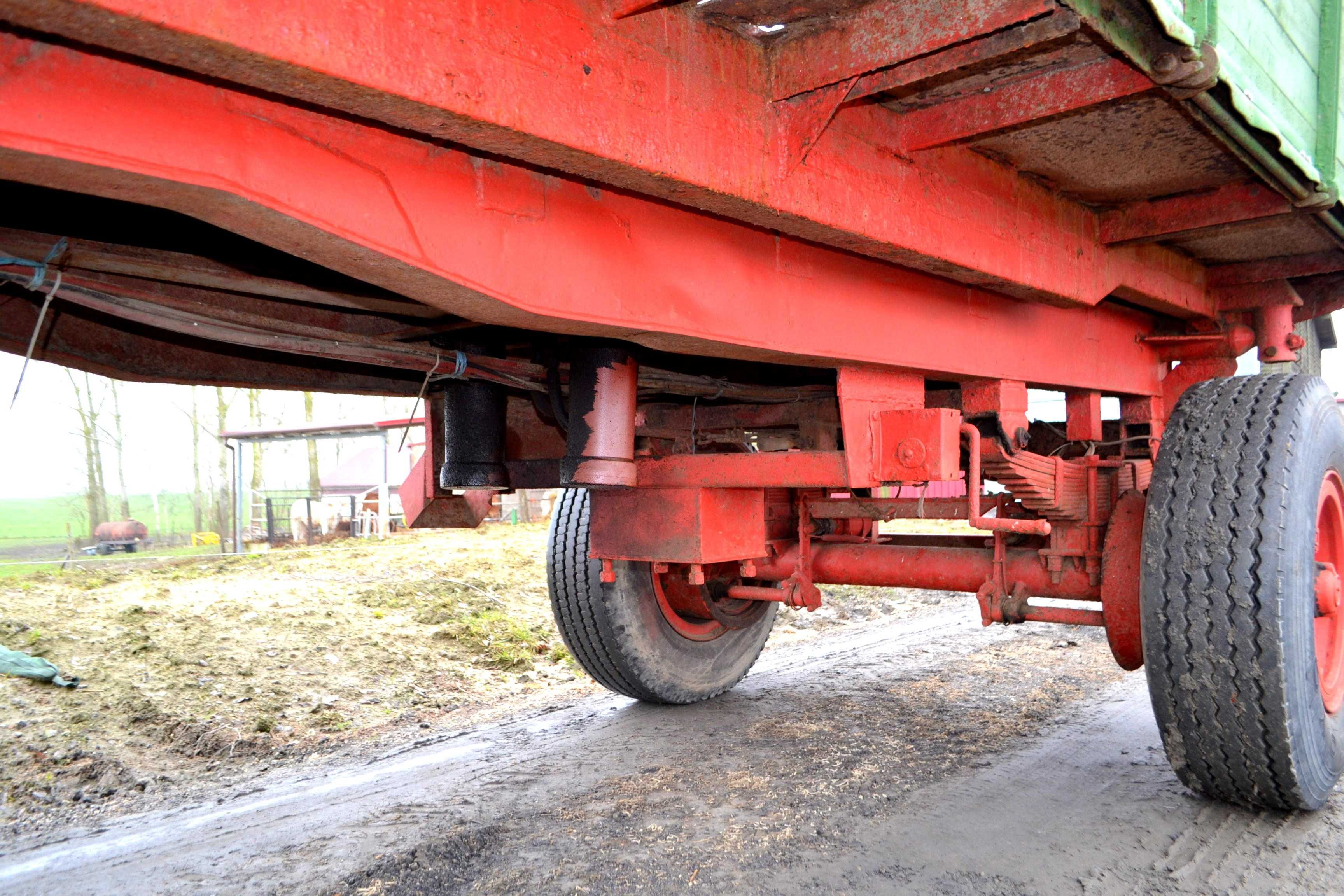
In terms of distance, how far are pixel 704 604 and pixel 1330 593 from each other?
7.62 feet

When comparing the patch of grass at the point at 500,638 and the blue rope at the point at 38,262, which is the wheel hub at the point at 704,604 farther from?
the blue rope at the point at 38,262

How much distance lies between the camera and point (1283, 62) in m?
2.74

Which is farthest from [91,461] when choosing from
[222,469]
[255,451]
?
[255,451]

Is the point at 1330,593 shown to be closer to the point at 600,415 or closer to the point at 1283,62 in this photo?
the point at 1283,62

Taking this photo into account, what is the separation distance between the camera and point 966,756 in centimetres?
357

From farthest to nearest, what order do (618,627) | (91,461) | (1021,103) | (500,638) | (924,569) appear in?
(91,461) < (500,638) < (618,627) < (924,569) < (1021,103)

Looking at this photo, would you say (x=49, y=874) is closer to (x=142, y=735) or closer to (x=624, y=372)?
(x=142, y=735)

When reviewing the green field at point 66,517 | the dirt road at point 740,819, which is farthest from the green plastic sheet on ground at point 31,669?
the green field at point 66,517

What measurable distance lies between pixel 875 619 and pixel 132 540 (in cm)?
1093

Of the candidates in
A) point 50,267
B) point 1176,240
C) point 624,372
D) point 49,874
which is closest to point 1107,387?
point 1176,240

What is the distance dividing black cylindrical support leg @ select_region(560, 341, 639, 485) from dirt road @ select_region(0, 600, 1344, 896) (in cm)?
110

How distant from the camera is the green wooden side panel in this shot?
6.69ft

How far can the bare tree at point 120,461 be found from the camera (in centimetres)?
1702

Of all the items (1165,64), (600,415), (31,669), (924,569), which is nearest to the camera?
(1165,64)
